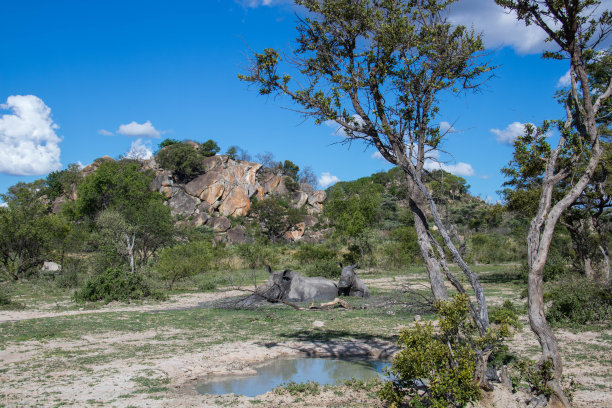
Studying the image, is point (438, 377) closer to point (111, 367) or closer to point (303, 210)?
point (111, 367)

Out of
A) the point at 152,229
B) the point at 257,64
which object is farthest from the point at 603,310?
the point at 152,229

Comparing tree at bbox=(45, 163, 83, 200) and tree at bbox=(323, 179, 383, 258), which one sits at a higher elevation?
tree at bbox=(45, 163, 83, 200)

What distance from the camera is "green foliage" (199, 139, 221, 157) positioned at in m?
66.8

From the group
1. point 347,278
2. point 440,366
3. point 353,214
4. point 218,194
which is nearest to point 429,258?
point 440,366

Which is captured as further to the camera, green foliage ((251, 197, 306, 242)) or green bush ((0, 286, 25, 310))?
green foliage ((251, 197, 306, 242))

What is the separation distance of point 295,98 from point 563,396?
17.8 ft

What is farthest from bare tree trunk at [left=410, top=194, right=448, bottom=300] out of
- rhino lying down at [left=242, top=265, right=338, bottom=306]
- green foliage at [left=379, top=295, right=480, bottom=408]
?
rhino lying down at [left=242, top=265, right=338, bottom=306]

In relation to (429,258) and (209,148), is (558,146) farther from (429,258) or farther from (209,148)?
(209,148)

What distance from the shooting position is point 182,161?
62.2 m

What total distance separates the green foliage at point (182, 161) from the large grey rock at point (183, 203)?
3.09 metres

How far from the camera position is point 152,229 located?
2408 cm

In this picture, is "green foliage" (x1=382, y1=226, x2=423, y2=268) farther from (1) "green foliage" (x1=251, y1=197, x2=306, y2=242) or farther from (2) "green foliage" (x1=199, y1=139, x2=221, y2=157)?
(2) "green foliage" (x1=199, y1=139, x2=221, y2=157)

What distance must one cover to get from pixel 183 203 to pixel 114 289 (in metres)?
46.4

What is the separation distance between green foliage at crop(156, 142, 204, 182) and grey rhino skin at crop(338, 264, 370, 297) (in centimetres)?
4987
